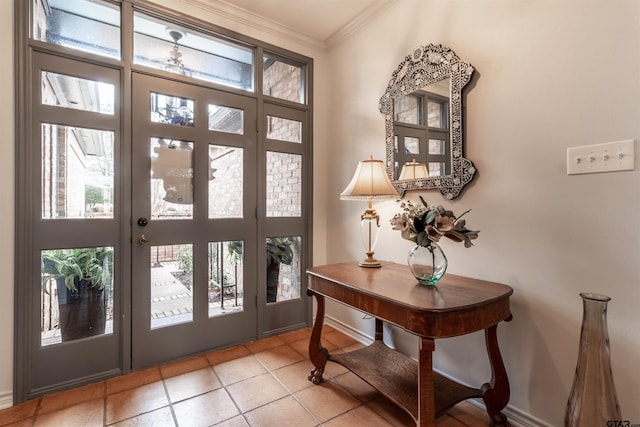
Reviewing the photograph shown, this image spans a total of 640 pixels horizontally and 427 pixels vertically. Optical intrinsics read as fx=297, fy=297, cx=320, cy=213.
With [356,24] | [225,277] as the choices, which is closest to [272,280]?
[225,277]

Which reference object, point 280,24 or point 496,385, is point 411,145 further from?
point 280,24

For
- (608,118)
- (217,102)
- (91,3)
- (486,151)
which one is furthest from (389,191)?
(91,3)

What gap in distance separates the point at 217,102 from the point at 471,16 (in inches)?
71.6

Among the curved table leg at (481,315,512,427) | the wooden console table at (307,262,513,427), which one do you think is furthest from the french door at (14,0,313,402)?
the curved table leg at (481,315,512,427)

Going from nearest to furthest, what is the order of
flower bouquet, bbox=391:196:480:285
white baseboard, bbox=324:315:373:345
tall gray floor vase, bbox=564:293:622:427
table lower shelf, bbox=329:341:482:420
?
tall gray floor vase, bbox=564:293:622:427 < flower bouquet, bbox=391:196:480:285 < table lower shelf, bbox=329:341:482:420 < white baseboard, bbox=324:315:373:345

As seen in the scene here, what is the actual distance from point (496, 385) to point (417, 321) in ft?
2.25

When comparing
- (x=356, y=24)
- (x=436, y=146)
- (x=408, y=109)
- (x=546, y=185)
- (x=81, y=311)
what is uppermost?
(x=356, y=24)

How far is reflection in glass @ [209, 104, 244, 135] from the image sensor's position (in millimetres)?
2350

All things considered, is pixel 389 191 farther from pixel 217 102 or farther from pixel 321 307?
pixel 217 102

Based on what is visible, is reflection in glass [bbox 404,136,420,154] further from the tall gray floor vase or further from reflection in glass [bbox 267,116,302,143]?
the tall gray floor vase

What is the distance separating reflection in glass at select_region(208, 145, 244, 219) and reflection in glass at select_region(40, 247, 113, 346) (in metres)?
0.77

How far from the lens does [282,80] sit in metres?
2.74

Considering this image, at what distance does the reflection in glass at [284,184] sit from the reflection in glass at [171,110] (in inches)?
27.5

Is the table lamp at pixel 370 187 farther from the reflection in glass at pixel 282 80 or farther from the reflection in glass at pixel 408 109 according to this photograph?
the reflection in glass at pixel 282 80
